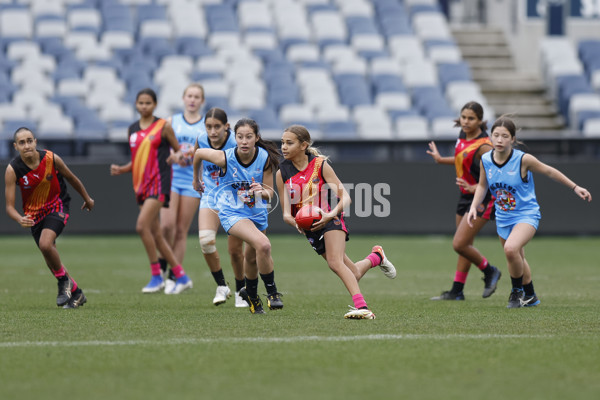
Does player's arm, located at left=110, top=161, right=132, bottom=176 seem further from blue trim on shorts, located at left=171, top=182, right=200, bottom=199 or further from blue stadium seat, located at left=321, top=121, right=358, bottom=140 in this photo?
blue stadium seat, located at left=321, top=121, right=358, bottom=140

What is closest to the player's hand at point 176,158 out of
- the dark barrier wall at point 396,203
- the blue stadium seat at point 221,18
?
the dark barrier wall at point 396,203

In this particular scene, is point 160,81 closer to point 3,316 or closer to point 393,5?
point 393,5

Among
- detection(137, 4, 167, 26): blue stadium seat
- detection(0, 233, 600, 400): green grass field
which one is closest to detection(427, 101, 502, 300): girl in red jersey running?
detection(0, 233, 600, 400): green grass field

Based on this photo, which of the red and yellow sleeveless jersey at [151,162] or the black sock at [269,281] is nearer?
the black sock at [269,281]

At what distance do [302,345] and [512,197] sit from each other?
3333 mm

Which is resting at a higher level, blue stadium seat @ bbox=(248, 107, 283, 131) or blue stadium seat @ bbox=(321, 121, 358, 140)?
blue stadium seat @ bbox=(248, 107, 283, 131)

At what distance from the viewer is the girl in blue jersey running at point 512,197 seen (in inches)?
339

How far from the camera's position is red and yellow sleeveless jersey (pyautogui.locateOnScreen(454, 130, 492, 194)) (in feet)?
31.4

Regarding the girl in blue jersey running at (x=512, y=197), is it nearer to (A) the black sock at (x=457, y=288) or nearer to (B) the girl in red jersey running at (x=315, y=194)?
(A) the black sock at (x=457, y=288)

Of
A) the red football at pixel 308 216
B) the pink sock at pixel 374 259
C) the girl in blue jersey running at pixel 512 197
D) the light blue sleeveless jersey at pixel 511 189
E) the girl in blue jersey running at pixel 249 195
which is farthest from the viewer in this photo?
the light blue sleeveless jersey at pixel 511 189

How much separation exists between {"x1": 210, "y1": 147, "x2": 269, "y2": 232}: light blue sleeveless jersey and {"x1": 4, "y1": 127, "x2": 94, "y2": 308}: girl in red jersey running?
1.39 metres

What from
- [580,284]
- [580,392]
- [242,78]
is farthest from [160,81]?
[580,392]

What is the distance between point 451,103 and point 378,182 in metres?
5.36

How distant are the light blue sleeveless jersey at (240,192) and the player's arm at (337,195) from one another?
2.19ft
